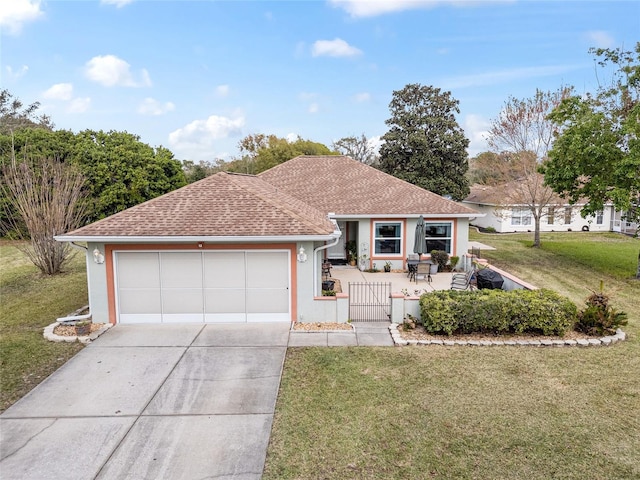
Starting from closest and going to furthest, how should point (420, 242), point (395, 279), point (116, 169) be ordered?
1. point (420, 242)
2. point (395, 279)
3. point (116, 169)

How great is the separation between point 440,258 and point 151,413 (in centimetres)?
1468

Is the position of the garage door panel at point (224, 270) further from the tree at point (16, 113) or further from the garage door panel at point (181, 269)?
the tree at point (16, 113)

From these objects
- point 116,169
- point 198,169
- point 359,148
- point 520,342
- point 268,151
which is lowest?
point 520,342

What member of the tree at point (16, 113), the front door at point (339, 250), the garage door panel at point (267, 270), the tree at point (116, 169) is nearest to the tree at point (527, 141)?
the front door at point (339, 250)

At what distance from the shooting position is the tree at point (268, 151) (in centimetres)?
4431

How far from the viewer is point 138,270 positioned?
1174 centimetres

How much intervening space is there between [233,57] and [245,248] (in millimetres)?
12537

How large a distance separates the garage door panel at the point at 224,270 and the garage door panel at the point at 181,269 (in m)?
0.23

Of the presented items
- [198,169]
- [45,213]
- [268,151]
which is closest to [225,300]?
[45,213]

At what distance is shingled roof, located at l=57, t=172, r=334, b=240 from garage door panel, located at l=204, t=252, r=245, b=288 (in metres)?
0.80

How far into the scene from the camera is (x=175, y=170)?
35.1 m

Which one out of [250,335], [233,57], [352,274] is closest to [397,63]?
[233,57]

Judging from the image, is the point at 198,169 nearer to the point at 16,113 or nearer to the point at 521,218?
the point at 16,113

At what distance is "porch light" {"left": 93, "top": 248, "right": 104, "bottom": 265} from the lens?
1141 cm
